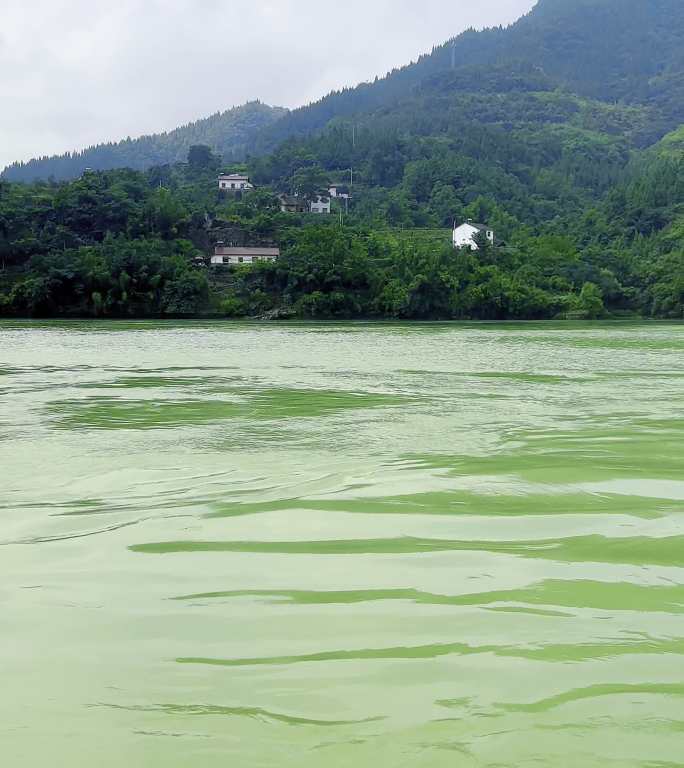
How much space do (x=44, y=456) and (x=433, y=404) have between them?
218 inches

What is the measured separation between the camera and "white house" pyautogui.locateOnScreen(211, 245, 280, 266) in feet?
248

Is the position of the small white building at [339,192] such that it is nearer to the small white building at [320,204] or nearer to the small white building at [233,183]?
the small white building at [320,204]

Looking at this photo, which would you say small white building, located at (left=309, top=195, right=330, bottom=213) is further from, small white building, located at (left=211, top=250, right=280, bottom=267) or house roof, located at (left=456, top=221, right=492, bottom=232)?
small white building, located at (left=211, top=250, right=280, bottom=267)

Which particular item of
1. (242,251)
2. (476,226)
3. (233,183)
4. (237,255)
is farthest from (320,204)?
(237,255)

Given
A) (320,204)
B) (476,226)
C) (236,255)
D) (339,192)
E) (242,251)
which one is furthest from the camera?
(339,192)

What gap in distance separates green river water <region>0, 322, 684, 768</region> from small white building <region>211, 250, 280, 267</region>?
66.9 meters

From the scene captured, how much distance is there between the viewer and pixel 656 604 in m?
3.86

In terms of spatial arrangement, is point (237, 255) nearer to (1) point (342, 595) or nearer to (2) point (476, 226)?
(2) point (476, 226)

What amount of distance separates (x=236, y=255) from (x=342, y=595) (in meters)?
73.6

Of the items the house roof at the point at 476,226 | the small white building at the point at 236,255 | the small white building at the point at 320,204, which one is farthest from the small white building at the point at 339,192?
the small white building at the point at 236,255

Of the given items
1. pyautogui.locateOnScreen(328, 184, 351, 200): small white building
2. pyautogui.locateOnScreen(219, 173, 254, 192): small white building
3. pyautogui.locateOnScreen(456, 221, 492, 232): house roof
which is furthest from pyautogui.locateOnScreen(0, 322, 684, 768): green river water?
pyautogui.locateOnScreen(219, 173, 254, 192): small white building

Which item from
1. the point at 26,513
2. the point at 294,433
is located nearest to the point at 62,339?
the point at 294,433

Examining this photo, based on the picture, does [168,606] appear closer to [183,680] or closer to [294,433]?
[183,680]

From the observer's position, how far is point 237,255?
76125mm
